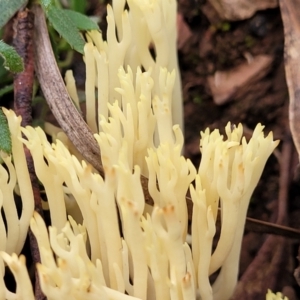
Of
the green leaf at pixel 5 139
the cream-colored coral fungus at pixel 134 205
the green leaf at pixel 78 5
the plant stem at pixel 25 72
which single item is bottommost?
the cream-colored coral fungus at pixel 134 205

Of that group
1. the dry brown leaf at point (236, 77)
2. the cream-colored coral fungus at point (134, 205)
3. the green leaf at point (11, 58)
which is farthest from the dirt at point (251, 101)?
the green leaf at point (11, 58)

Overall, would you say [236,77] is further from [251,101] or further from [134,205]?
[134,205]

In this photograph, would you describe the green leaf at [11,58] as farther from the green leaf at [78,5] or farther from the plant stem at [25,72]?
the green leaf at [78,5]

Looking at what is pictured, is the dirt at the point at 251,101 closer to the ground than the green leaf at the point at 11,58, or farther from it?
closer to the ground

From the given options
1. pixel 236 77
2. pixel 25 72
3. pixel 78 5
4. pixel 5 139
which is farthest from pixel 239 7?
pixel 5 139

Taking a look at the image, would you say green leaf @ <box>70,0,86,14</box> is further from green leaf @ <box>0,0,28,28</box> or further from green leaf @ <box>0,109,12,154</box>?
green leaf @ <box>0,109,12,154</box>

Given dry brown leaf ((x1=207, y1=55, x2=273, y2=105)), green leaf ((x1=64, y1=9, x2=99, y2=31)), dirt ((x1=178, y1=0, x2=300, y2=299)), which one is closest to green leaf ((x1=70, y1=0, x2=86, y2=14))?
green leaf ((x1=64, y1=9, x2=99, y2=31))
